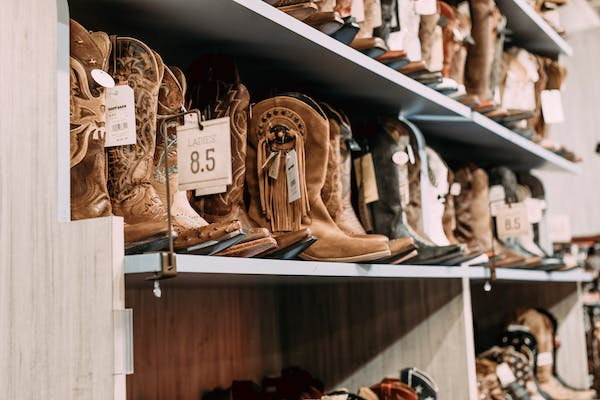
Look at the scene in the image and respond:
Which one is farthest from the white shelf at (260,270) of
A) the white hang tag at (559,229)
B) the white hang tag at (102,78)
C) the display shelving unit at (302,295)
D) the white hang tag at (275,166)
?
the white hang tag at (559,229)

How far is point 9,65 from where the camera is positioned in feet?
4.52

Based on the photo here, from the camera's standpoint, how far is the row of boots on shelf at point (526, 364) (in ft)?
9.75

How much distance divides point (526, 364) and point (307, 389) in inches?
49.6

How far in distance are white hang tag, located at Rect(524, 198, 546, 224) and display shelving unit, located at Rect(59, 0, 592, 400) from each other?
0.24 m

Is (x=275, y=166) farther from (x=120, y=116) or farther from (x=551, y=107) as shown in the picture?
(x=551, y=107)

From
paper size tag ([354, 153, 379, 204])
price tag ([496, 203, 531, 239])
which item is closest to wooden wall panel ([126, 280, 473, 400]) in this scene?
paper size tag ([354, 153, 379, 204])

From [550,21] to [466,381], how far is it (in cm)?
181

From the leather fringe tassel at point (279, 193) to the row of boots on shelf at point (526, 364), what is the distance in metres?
1.33

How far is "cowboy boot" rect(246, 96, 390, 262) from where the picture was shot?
184 centimetres

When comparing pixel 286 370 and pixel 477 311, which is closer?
pixel 286 370

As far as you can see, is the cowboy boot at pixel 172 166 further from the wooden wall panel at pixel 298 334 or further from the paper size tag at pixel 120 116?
the wooden wall panel at pixel 298 334

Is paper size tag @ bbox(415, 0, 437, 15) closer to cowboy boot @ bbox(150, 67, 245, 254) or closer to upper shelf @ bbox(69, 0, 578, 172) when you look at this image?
upper shelf @ bbox(69, 0, 578, 172)

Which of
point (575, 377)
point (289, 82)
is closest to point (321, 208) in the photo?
point (289, 82)

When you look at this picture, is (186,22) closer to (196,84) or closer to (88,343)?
(196,84)
